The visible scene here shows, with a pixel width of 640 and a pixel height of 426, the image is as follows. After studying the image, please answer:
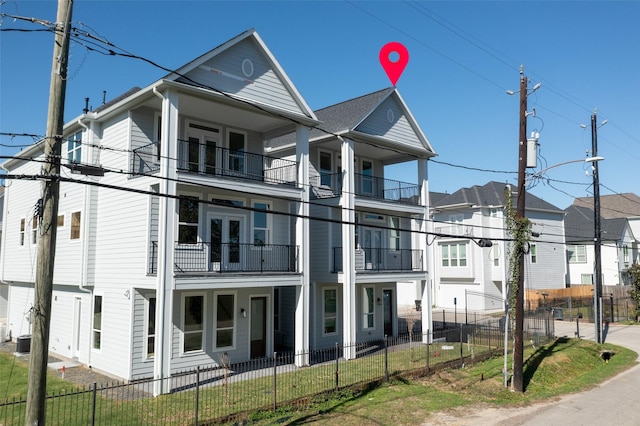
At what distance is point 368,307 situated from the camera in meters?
23.4

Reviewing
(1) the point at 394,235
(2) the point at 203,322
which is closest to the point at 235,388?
(2) the point at 203,322

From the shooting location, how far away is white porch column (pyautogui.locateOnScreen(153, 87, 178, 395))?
13.5 m

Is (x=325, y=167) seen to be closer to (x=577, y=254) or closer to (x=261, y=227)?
(x=261, y=227)

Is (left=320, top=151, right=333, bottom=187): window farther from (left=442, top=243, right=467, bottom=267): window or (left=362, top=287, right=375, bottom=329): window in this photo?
(left=442, top=243, right=467, bottom=267): window

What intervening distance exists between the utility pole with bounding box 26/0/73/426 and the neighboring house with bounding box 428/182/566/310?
3183 cm

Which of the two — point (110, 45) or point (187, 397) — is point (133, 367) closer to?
point (187, 397)

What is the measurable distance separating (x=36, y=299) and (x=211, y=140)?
443 inches

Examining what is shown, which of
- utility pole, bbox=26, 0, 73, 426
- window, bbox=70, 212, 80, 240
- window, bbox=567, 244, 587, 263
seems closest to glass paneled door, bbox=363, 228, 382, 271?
window, bbox=70, 212, 80, 240

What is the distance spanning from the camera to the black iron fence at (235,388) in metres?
11.1

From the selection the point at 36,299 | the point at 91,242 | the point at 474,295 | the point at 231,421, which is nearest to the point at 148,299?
the point at 91,242

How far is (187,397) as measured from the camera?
13.0m

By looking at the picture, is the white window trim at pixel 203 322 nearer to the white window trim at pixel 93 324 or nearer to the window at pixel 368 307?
the white window trim at pixel 93 324

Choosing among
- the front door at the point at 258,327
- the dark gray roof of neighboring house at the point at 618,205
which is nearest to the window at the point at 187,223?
the front door at the point at 258,327

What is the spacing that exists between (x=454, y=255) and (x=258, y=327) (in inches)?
988
